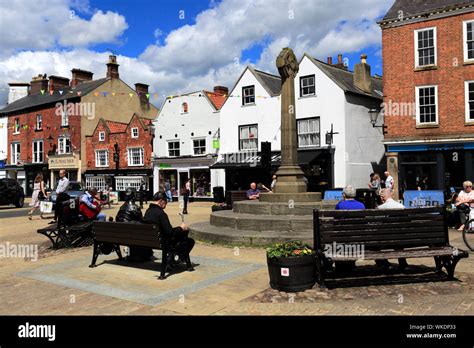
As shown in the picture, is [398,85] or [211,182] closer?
[398,85]

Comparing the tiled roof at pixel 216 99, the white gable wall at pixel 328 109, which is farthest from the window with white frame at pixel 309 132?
the tiled roof at pixel 216 99

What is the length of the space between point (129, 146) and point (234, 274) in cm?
3112

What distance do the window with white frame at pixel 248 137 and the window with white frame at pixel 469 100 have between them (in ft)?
42.1

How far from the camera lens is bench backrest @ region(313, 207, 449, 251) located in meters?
6.03

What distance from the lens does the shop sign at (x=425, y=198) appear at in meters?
15.3

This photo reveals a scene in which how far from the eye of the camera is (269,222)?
10.0 metres

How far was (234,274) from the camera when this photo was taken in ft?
23.0

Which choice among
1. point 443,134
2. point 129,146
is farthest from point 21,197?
point 443,134

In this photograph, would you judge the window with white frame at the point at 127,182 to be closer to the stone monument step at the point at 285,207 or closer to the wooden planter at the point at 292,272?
the stone monument step at the point at 285,207

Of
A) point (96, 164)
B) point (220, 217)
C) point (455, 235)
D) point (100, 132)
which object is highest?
point (100, 132)

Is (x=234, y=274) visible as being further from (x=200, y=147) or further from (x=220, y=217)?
(x=200, y=147)

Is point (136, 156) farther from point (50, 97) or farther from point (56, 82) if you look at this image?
point (56, 82)

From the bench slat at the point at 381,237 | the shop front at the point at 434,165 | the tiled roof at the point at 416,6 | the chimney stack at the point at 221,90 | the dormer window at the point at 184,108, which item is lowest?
the bench slat at the point at 381,237

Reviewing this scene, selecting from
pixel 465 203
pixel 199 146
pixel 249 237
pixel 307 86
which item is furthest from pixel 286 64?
pixel 199 146
